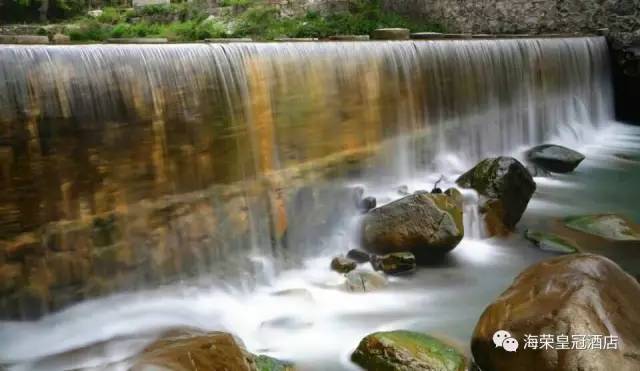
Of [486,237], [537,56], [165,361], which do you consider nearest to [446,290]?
[486,237]

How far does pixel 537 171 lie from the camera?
959 cm

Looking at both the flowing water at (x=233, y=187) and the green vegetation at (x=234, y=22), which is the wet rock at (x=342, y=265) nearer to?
the flowing water at (x=233, y=187)

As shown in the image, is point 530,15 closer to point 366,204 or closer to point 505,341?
point 366,204

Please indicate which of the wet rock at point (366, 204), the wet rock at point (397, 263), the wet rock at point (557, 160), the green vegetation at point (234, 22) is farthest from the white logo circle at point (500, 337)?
the green vegetation at point (234, 22)

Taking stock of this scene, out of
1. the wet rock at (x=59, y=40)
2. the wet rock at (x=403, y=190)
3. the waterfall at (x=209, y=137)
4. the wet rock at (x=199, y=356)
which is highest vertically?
the wet rock at (x=59, y=40)

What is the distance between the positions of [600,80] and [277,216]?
31.9 ft

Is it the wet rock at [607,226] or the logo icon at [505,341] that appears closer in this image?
the logo icon at [505,341]

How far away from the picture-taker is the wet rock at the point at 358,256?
6.09 metres

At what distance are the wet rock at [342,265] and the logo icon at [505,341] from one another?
220 centimetres

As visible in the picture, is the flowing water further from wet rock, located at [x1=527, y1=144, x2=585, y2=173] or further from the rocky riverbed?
wet rock, located at [x1=527, y1=144, x2=585, y2=173]

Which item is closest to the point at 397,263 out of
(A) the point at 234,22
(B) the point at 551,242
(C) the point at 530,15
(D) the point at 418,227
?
(D) the point at 418,227

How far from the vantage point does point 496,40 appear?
994cm

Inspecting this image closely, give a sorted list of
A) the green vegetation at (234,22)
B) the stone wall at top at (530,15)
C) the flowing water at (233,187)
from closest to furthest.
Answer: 1. the flowing water at (233,187)
2. the stone wall at top at (530,15)
3. the green vegetation at (234,22)

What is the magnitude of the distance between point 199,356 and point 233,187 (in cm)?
236
